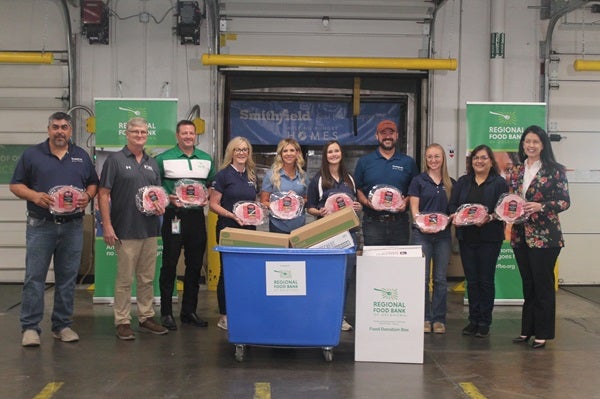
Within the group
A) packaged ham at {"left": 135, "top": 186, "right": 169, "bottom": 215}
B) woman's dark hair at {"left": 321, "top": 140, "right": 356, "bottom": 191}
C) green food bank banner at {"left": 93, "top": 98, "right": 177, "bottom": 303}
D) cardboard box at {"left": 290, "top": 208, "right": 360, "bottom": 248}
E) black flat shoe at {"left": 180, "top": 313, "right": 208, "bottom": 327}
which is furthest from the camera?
green food bank banner at {"left": 93, "top": 98, "right": 177, "bottom": 303}

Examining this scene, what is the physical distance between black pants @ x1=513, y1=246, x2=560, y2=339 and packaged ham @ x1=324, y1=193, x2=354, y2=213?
1334 mm

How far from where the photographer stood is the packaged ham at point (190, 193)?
5.03 metres

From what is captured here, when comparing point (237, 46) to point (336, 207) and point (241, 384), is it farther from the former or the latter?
point (241, 384)

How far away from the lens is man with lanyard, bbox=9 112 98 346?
4633mm

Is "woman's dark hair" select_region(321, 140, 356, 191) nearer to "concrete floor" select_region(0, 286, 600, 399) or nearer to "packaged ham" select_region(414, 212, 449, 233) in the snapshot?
"packaged ham" select_region(414, 212, 449, 233)

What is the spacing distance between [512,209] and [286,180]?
1714mm

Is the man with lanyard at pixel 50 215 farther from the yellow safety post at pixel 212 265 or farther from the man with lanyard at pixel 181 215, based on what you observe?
the yellow safety post at pixel 212 265

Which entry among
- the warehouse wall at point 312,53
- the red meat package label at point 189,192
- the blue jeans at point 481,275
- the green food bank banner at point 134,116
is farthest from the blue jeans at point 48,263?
the warehouse wall at point 312,53

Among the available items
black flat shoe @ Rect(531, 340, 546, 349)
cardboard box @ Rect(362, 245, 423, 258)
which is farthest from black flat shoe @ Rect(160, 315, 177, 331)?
black flat shoe @ Rect(531, 340, 546, 349)

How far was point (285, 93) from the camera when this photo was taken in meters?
8.17

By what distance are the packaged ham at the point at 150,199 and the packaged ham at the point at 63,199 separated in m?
0.44

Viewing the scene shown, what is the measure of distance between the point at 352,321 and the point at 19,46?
529 centimetres

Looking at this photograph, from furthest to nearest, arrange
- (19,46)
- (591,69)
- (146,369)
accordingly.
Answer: (19,46), (591,69), (146,369)

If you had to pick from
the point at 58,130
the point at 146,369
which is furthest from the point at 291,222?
the point at 58,130
